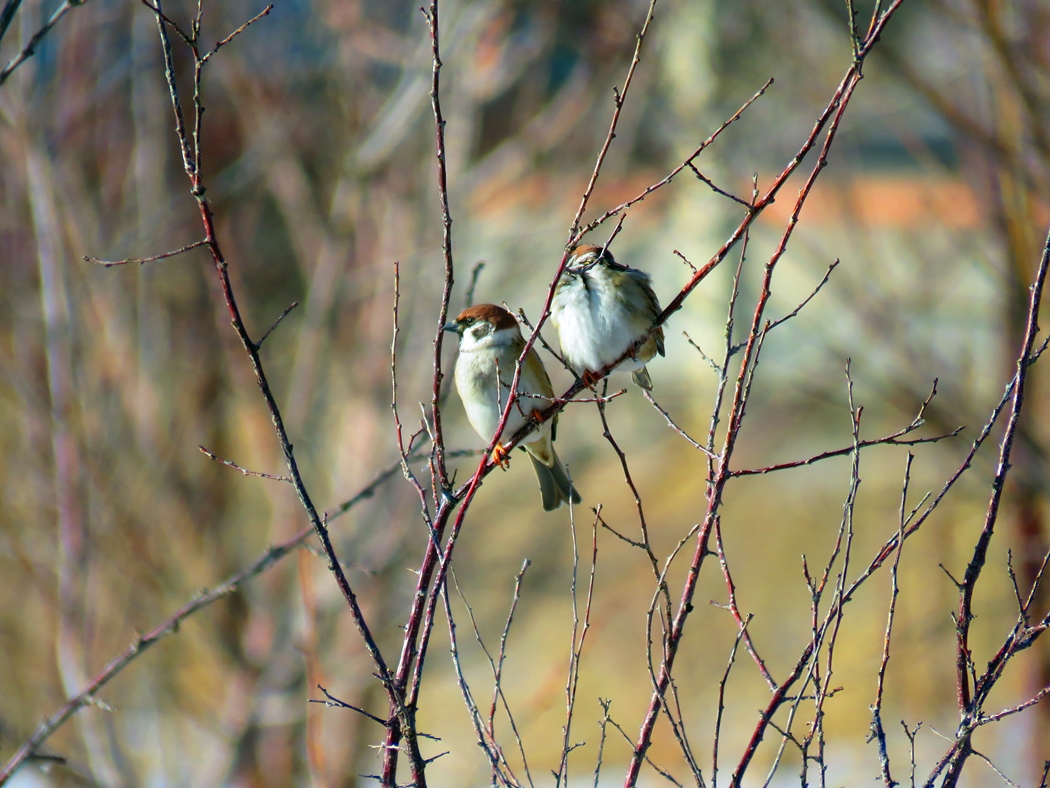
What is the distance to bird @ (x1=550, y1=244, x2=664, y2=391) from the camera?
328cm

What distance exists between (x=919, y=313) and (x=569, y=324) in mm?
4133

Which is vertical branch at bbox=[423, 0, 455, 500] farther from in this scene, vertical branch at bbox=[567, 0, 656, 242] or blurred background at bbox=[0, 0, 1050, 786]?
blurred background at bbox=[0, 0, 1050, 786]

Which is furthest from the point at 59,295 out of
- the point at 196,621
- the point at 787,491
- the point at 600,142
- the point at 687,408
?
the point at 787,491

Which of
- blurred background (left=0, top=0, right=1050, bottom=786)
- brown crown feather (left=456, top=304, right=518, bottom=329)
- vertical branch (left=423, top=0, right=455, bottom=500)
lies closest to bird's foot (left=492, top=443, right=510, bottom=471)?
vertical branch (left=423, top=0, right=455, bottom=500)

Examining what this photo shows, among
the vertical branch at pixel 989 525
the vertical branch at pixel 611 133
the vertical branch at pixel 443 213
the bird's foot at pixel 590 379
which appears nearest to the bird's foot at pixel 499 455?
the bird's foot at pixel 590 379

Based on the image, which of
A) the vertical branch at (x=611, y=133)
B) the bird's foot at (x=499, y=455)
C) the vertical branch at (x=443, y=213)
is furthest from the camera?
the bird's foot at (x=499, y=455)

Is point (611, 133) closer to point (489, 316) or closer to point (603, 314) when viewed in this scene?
point (603, 314)

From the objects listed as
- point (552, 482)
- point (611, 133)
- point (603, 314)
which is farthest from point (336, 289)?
point (611, 133)

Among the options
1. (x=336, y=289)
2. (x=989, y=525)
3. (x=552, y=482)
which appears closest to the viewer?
(x=989, y=525)

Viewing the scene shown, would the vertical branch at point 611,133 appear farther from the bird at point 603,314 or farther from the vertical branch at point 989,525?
the bird at point 603,314

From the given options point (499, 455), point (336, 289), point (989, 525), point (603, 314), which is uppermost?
point (336, 289)

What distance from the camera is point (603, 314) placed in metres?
3.30

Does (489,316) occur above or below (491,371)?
above

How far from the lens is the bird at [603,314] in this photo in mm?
3283
